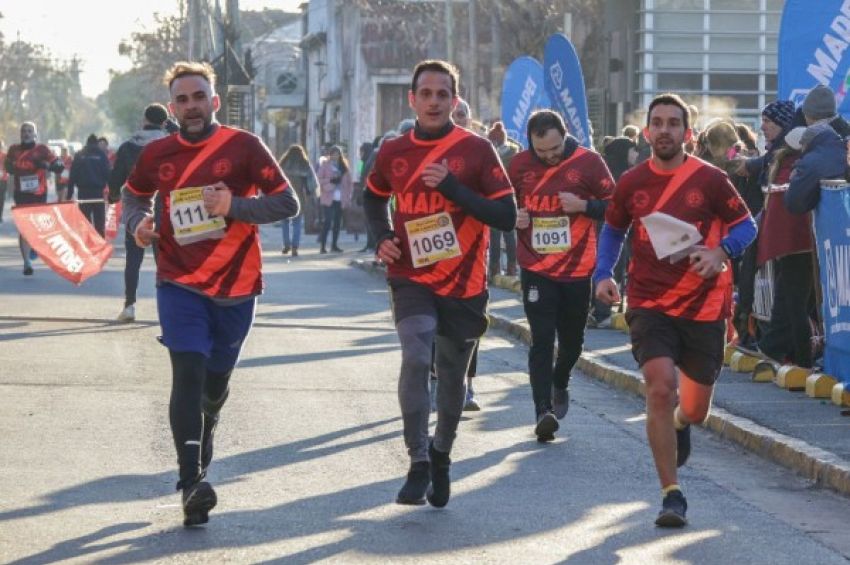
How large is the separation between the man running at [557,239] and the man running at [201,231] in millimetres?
3247

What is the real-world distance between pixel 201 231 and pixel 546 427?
10.8 ft

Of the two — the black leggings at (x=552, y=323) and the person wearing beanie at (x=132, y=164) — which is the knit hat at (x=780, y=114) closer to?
the black leggings at (x=552, y=323)

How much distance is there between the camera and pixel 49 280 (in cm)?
2405

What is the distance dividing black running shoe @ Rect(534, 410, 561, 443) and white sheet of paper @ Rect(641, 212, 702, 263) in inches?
99.3

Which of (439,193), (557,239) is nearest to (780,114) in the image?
(557,239)

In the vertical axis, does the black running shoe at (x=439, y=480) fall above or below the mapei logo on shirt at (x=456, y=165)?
below

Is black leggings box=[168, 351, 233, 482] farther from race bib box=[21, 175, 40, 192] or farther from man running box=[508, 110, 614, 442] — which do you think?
race bib box=[21, 175, 40, 192]

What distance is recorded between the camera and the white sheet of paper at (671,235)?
8461mm

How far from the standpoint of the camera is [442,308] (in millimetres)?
8531

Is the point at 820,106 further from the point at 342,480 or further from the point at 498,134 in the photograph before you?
the point at 498,134

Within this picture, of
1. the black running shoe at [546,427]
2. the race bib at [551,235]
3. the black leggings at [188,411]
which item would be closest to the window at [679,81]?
the race bib at [551,235]

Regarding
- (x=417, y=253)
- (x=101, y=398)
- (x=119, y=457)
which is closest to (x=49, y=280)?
(x=101, y=398)

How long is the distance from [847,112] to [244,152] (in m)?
6.93

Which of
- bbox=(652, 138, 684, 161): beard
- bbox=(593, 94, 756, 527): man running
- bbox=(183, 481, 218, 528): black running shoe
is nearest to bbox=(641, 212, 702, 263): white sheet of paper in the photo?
bbox=(593, 94, 756, 527): man running
